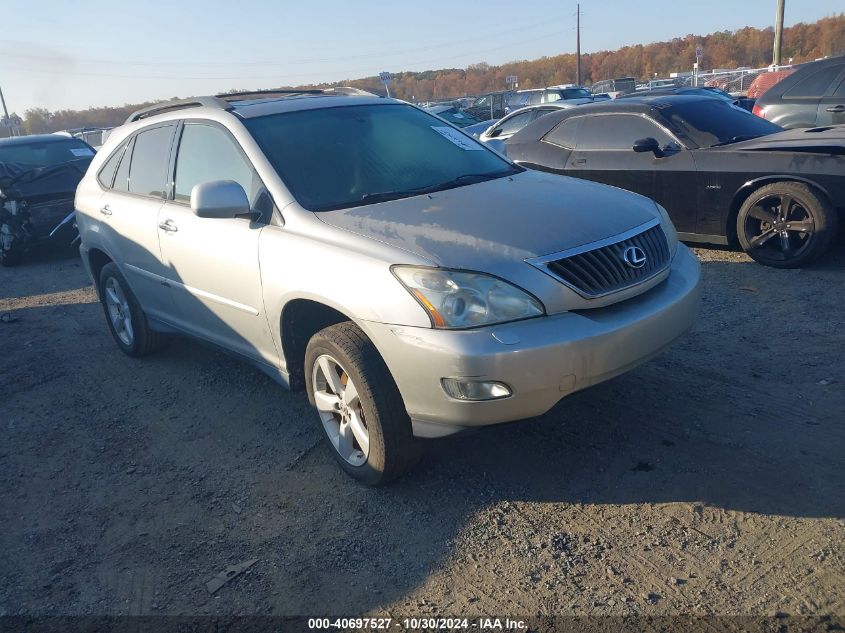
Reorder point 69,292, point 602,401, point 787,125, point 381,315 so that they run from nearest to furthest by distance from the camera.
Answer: point 381,315 → point 602,401 → point 69,292 → point 787,125

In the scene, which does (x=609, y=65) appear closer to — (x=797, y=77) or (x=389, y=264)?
(x=797, y=77)

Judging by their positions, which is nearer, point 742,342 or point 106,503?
point 106,503

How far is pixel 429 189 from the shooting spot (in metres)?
3.95

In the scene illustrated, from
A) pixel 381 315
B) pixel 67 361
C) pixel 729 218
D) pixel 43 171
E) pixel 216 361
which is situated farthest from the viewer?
pixel 43 171

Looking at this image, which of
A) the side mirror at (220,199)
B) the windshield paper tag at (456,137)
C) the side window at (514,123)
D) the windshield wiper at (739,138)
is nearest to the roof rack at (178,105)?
the side mirror at (220,199)

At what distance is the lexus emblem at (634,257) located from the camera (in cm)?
329

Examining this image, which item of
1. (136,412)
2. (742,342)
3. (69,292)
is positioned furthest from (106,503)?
(69,292)

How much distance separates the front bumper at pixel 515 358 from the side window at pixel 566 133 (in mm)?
5058

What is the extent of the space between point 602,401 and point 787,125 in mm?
7258

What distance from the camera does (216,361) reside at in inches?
220

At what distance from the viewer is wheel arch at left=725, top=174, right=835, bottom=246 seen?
596 cm

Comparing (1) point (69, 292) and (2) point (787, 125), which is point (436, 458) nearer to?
(1) point (69, 292)

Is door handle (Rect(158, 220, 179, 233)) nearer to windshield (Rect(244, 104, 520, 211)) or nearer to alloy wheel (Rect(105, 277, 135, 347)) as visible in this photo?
windshield (Rect(244, 104, 520, 211))

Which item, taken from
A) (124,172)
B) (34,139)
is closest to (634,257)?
(124,172)
